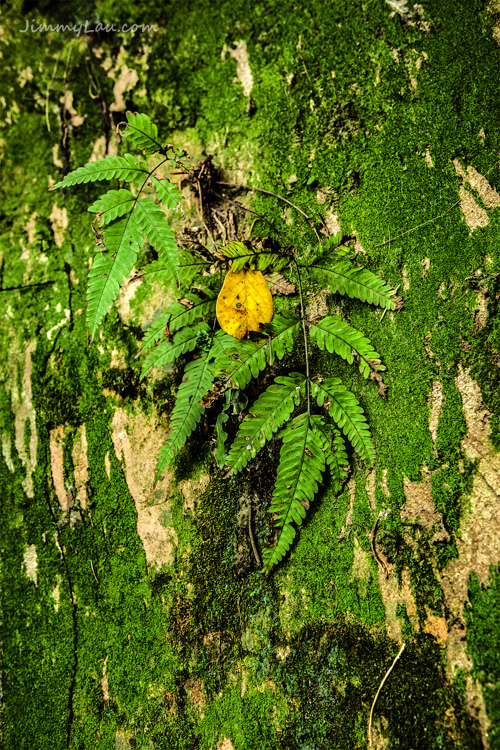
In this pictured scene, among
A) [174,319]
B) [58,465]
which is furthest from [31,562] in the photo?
[174,319]

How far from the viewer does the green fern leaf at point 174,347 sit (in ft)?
7.23

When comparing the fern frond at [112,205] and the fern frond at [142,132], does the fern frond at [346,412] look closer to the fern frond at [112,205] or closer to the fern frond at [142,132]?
the fern frond at [112,205]

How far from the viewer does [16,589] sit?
2.62m

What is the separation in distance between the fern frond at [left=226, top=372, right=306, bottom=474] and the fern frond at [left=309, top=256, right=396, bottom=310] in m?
0.50

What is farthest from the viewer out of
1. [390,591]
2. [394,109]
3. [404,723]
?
[394,109]

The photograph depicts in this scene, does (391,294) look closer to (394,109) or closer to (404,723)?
(394,109)

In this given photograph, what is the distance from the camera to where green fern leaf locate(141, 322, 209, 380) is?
2.20 m

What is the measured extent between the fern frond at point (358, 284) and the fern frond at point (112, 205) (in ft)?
3.42

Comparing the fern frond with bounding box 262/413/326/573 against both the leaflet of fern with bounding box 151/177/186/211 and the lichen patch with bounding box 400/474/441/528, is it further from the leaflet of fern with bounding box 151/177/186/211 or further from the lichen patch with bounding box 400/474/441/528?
the leaflet of fern with bounding box 151/177/186/211

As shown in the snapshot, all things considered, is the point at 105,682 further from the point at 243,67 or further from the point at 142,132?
the point at 243,67

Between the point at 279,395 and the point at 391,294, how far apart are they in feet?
2.41

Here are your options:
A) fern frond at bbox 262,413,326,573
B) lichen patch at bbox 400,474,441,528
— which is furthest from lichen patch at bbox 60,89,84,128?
lichen patch at bbox 400,474,441,528

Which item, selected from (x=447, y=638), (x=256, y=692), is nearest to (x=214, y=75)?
(x=447, y=638)

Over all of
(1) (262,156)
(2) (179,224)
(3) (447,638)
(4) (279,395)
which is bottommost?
(3) (447,638)
